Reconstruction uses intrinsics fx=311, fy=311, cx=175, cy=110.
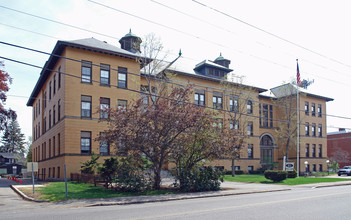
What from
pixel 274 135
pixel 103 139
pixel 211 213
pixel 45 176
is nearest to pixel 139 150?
pixel 103 139

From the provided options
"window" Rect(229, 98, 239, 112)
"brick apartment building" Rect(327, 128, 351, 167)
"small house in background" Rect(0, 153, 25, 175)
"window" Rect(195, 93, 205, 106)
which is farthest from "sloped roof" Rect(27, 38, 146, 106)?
"brick apartment building" Rect(327, 128, 351, 167)

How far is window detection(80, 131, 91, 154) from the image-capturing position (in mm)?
30703

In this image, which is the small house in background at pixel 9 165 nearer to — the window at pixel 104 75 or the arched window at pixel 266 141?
the window at pixel 104 75

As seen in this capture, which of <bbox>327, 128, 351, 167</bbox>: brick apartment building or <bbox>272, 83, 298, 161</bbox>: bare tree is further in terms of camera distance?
<bbox>327, 128, 351, 167</bbox>: brick apartment building

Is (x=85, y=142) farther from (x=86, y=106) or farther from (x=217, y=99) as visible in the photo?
(x=217, y=99)

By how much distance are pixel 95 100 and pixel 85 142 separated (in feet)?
14.3

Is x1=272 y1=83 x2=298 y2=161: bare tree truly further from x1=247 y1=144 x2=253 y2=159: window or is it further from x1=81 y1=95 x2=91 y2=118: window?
x1=81 y1=95 x2=91 y2=118: window

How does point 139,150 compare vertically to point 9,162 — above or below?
above

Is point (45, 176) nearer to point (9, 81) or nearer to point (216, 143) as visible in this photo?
point (9, 81)

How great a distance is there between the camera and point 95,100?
31859 millimetres

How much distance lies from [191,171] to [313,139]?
39770mm

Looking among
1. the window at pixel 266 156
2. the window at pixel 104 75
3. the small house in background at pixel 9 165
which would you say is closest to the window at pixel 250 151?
the window at pixel 266 156

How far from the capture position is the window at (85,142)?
101 ft

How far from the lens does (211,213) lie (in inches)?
424
